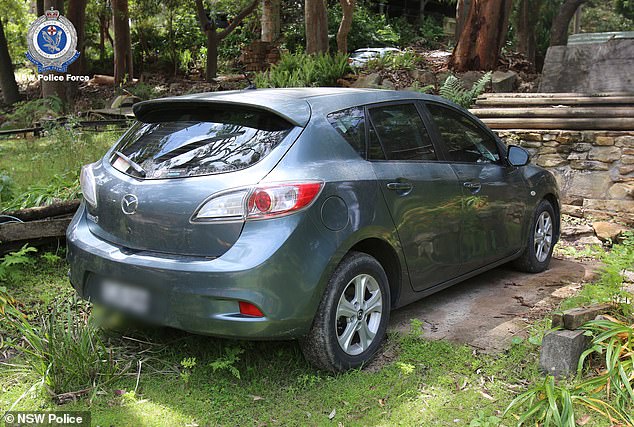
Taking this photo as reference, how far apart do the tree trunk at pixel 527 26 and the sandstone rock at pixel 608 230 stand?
66.8 ft

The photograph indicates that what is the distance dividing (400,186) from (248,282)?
137 centimetres

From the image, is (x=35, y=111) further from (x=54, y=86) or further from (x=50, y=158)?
(x=50, y=158)

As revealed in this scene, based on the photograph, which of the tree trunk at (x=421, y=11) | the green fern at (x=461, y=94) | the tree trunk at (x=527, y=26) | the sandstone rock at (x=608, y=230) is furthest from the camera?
the tree trunk at (x=421, y=11)

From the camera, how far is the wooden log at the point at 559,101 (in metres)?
8.40

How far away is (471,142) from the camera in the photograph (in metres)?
5.33

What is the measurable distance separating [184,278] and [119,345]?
1.09 meters

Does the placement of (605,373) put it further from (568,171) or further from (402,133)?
(568,171)

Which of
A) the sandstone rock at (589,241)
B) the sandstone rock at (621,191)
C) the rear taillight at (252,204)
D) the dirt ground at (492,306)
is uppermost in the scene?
the rear taillight at (252,204)

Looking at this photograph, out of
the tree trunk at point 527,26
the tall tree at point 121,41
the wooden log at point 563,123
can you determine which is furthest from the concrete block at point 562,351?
the tree trunk at point 527,26

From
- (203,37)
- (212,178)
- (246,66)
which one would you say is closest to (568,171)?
(212,178)

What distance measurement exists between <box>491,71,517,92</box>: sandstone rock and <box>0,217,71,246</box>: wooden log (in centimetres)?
890

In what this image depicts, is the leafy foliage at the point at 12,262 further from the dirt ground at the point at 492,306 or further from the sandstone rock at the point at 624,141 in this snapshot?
the sandstone rock at the point at 624,141

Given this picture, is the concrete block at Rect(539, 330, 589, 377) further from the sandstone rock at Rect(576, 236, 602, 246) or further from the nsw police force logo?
the nsw police force logo

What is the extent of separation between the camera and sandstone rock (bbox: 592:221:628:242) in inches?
305
